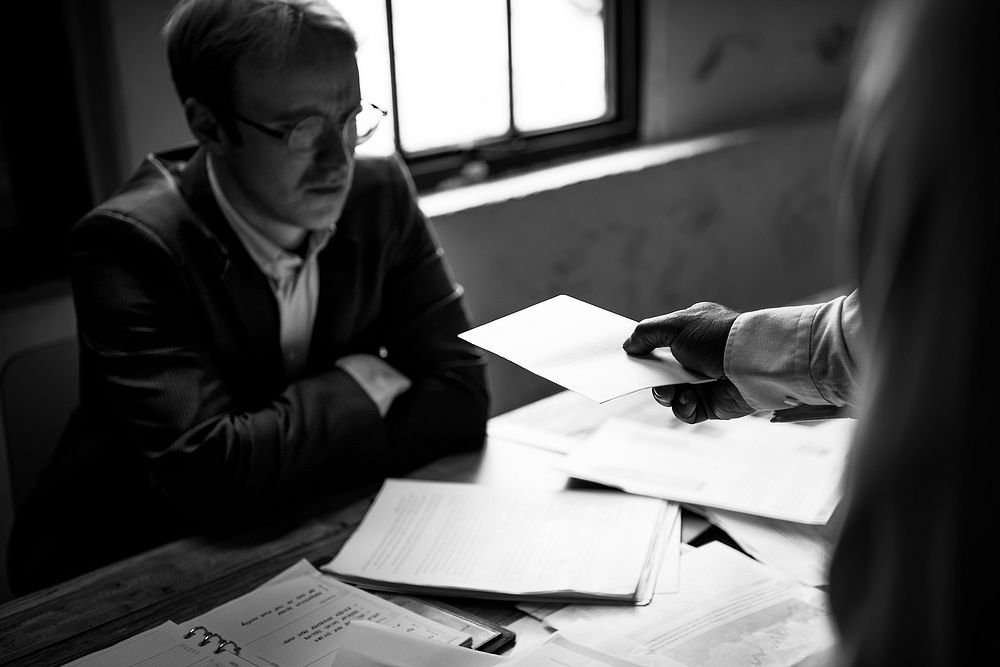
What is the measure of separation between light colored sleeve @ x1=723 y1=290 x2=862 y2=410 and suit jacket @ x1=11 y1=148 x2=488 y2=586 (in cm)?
53

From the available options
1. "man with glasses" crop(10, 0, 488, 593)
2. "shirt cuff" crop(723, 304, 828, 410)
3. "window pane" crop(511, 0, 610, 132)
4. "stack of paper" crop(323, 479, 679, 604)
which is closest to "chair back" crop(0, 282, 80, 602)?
"man with glasses" crop(10, 0, 488, 593)

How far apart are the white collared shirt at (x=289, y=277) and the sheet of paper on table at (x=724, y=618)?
2.13ft

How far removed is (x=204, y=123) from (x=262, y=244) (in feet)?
0.64

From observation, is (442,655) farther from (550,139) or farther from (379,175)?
(550,139)

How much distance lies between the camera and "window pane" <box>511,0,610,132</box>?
8.66 ft

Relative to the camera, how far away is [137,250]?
142cm

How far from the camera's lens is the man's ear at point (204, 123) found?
1512mm

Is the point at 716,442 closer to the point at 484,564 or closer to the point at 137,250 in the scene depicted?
the point at 484,564

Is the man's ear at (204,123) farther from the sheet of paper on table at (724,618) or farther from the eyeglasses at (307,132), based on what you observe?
the sheet of paper on table at (724,618)

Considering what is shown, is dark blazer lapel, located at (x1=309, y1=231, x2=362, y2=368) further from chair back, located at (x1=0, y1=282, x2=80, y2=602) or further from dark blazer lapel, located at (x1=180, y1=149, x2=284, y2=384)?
chair back, located at (x1=0, y1=282, x2=80, y2=602)

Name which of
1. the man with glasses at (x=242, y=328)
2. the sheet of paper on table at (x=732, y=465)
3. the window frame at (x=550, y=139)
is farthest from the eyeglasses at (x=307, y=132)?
the window frame at (x=550, y=139)

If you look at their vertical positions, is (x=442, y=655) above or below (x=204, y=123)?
below

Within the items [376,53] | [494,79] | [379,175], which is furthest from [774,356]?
[494,79]

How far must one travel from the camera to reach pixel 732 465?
4.74ft
